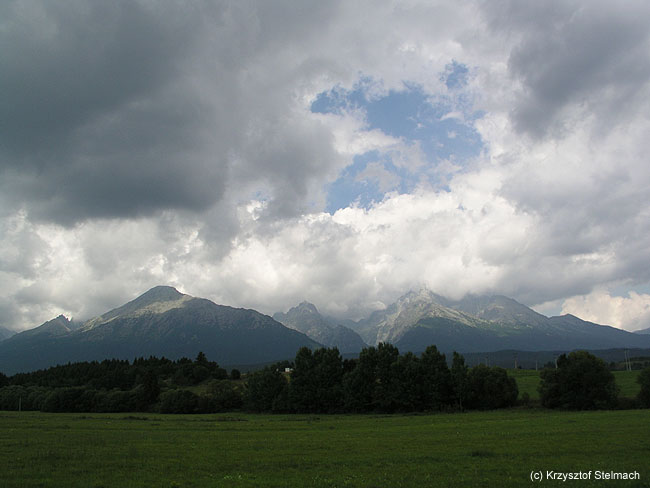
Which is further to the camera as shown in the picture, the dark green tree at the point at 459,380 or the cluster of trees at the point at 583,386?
the dark green tree at the point at 459,380

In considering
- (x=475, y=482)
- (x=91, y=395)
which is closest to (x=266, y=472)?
(x=475, y=482)

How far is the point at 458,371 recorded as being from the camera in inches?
4309

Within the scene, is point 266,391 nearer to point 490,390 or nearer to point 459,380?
point 459,380

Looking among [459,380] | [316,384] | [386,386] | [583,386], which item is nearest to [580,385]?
[583,386]

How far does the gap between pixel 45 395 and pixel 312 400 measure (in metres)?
99.4

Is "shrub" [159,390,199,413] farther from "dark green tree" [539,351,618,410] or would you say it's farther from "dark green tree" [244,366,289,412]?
"dark green tree" [539,351,618,410]

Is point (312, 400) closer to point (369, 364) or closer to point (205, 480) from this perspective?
point (369, 364)

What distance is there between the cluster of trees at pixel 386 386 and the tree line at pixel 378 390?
0.24 m

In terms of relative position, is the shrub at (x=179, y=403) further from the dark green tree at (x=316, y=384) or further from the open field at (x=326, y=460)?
the open field at (x=326, y=460)

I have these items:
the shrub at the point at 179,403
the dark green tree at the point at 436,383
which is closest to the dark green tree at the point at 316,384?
the dark green tree at the point at 436,383

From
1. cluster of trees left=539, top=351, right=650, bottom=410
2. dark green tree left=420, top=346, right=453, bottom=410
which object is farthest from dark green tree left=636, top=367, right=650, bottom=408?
→ dark green tree left=420, top=346, right=453, bottom=410

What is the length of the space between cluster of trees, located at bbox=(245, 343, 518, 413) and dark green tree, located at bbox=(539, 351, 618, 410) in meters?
10.2

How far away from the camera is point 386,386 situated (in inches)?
4350

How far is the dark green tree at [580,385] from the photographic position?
310 feet
